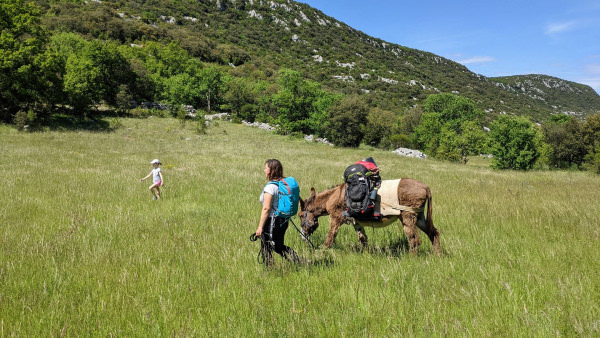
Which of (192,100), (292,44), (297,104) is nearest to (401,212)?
(297,104)

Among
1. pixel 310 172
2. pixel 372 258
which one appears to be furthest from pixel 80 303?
pixel 310 172

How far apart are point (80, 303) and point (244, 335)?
214 centimetres

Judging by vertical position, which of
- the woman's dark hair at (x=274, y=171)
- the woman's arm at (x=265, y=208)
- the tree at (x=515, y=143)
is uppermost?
the tree at (x=515, y=143)

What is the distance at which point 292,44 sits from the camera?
145 meters

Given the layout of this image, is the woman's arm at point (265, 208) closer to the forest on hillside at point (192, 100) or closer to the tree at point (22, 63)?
the forest on hillside at point (192, 100)

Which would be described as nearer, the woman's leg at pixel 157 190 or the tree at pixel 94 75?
the woman's leg at pixel 157 190

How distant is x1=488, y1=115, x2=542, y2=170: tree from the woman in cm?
3981

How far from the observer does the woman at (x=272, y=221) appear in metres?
3.46

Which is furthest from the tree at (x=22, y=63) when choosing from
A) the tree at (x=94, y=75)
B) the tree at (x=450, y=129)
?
the tree at (x=450, y=129)

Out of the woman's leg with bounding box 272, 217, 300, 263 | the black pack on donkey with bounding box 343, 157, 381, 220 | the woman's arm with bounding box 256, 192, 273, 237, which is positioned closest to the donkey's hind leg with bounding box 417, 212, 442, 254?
the black pack on donkey with bounding box 343, 157, 381, 220

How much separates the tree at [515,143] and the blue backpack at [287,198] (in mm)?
39802

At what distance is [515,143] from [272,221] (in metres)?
41.9

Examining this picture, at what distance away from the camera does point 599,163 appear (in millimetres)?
27609

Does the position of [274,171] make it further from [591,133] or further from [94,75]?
[591,133]
